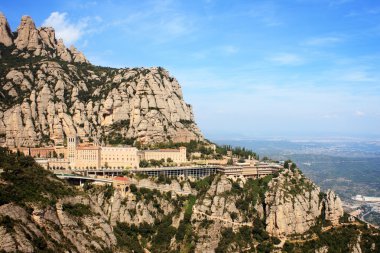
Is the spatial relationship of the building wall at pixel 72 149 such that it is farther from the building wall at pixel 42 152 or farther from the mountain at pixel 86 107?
the mountain at pixel 86 107

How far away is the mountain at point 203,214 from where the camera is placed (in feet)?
311

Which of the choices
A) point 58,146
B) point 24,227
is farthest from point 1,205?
point 58,146

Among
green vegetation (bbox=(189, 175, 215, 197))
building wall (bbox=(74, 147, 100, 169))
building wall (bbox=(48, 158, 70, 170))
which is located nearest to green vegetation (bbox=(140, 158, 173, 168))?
green vegetation (bbox=(189, 175, 215, 197))

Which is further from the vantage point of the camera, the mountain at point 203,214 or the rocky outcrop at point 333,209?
the rocky outcrop at point 333,209

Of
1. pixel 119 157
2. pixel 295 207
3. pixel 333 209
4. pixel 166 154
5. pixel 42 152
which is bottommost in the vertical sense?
pixel 333 209

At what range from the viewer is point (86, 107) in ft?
587

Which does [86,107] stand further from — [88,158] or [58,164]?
[58,164]

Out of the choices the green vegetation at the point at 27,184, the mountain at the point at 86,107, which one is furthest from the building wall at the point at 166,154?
the green vegetation at the point at 27,184

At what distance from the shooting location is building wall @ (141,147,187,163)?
14900 centimetres

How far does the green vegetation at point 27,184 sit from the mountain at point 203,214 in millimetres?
271

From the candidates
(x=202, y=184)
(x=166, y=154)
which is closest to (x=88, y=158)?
(x=166, y=154)

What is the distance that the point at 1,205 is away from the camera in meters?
74.2

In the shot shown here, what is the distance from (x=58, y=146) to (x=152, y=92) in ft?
138

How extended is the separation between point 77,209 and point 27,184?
11.4 meters
